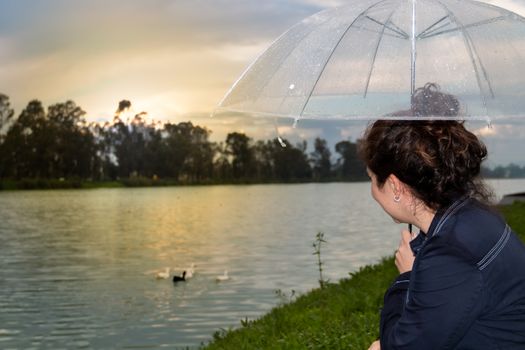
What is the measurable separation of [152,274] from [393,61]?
1665 cm

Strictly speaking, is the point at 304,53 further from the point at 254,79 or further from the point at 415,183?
the point at 415,183

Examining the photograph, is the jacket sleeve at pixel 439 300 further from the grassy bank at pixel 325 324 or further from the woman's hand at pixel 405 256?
the grassy bank at pixel 325 324

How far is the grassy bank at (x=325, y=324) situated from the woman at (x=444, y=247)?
358 centimetres

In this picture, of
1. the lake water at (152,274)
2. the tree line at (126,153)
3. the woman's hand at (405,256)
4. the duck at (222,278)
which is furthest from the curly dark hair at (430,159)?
the tree line at (126,153)

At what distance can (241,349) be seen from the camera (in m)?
7.49

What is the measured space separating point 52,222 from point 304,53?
39300 mm

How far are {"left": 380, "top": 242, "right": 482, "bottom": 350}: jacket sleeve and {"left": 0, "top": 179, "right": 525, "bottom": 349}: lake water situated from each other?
31.5 inches

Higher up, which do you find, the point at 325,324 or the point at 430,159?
the point at 430,159

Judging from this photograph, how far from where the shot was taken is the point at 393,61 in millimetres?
3787

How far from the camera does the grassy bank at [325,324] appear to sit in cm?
643

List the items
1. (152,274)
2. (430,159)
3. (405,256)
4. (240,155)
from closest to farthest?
(430,159)
(405,256)
(152,274)
(240,155)

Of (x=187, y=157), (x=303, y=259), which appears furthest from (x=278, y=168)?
(x=303, y=259)

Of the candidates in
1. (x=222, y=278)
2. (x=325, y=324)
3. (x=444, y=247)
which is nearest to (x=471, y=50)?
(x=444, y=247)

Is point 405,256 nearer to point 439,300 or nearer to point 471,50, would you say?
point 439,300
